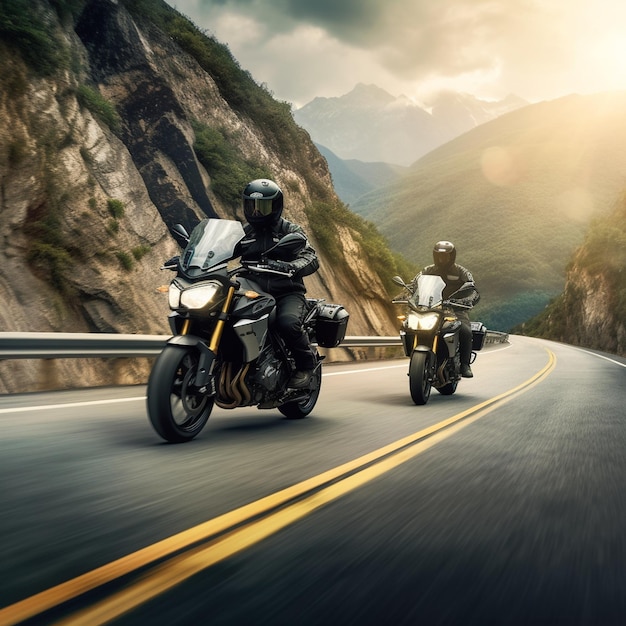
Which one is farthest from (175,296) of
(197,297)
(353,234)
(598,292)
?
(598,292)

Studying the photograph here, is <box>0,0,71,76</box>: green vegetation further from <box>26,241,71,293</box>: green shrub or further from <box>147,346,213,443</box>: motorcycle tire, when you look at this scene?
<box>147,346,213,443</box>: motorcycle tire

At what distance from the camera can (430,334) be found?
9.57 meters

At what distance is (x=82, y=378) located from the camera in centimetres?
1343

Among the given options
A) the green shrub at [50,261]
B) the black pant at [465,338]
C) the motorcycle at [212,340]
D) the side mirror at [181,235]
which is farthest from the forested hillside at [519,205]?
the side mirror at [181,235]

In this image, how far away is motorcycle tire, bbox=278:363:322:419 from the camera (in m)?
7.40

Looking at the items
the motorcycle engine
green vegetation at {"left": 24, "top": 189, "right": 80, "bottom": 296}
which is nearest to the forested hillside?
green vegetation at {"left": 24, "top": 189, "right": 80, "bottom": 296}

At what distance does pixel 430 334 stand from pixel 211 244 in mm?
4346

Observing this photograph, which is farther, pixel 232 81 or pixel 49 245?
pixel 232 81

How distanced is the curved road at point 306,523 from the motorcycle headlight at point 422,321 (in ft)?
7.63

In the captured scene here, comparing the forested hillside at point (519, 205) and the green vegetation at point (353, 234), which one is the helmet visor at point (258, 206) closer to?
the green vegetation at point (353, 234)

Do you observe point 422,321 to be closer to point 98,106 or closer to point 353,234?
point 98,106

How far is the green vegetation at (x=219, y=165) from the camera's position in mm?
22859

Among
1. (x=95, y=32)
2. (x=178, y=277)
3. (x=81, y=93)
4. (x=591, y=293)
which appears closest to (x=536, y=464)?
(x=178, y=277)

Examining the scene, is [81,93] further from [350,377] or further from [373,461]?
[373,461]
